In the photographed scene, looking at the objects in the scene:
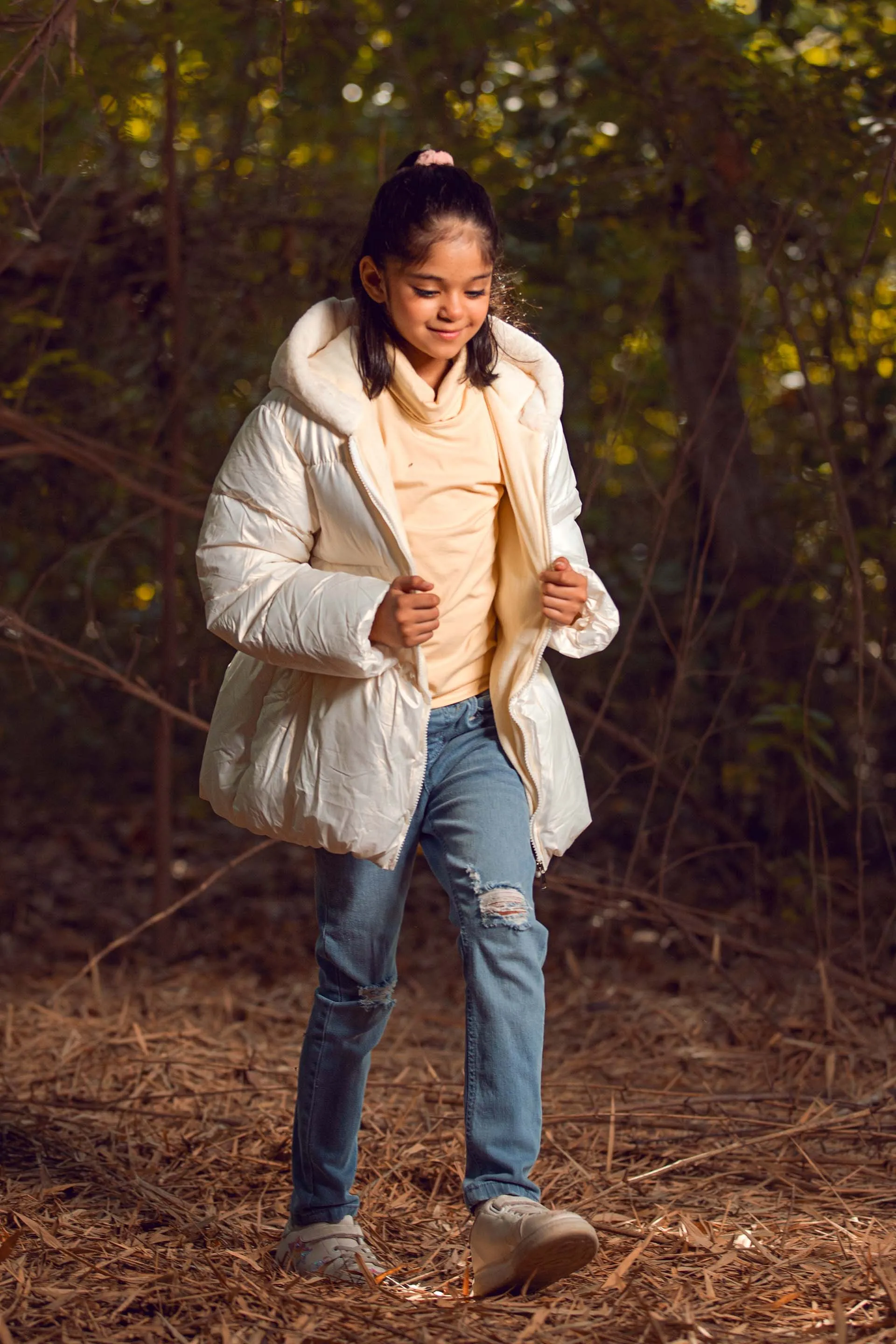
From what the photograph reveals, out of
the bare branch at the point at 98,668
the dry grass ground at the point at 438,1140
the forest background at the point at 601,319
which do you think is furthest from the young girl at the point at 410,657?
the forest background at the point at 601,319

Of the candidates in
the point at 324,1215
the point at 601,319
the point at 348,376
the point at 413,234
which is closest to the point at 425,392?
the point at 348,376

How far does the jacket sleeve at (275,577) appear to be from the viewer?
217 cm

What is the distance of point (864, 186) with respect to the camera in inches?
145

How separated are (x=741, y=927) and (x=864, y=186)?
2393 mm

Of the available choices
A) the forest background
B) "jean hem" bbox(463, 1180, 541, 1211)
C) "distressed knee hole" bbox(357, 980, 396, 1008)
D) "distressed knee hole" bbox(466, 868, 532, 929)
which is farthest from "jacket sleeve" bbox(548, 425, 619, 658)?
the forest background

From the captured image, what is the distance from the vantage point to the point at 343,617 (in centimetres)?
216

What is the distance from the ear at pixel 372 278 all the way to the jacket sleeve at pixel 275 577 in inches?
9.9

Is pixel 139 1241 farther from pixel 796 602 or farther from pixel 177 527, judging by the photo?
pixel 796 602

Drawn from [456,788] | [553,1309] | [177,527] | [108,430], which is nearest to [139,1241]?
[553,1309]

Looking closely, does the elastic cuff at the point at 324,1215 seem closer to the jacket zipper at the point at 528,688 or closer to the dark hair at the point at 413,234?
the jacket zipper at the point at 528,688

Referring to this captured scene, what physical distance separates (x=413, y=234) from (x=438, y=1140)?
74.3 inches

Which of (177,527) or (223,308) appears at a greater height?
(223,308)

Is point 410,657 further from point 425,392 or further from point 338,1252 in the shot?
point 338,1252

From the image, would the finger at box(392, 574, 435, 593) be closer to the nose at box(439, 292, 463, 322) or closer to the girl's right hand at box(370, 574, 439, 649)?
the girl's right hand at box(370, 574, 439, 649)
